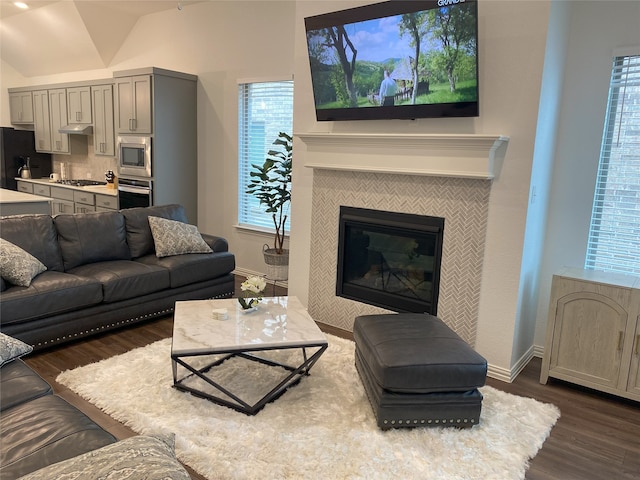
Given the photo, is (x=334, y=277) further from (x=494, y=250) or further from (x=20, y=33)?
(x=20, y=33)

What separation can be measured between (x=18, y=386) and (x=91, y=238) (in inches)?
85.1

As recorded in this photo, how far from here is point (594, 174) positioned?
11.0 feet

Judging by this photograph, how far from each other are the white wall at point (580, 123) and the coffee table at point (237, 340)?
79.8 inches

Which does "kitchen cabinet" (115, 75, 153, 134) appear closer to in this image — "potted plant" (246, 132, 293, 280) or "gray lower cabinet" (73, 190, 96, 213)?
"gray lower cabinet" (73, 190, 96, 213)

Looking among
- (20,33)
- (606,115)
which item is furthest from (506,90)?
(20,33)

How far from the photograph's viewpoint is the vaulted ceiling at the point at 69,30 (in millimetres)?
5797

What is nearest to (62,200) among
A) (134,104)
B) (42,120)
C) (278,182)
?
(42,120)

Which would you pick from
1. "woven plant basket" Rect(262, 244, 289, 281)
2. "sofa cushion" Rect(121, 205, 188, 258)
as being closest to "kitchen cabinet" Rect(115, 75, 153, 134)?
"sofa cushion" Rect(121, 205, 188, 258)

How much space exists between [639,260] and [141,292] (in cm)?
375

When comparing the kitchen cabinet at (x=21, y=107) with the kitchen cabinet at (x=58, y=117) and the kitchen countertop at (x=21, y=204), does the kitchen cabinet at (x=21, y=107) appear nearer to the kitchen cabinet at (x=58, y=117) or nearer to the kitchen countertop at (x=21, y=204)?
the kitchen cabinet at (x=58, y=117)

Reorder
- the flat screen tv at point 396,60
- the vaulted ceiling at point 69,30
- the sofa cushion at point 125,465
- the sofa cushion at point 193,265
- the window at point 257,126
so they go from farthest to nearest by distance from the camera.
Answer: the vaulted ceiling at point 69,30
the window at point 257,126
the sofa cushion at point 193,265
the flat screen tv at point 396,60
the sofa cushion at point 125,465

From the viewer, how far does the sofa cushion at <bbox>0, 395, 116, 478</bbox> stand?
1500mm

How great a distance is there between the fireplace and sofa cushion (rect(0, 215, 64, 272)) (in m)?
2.30

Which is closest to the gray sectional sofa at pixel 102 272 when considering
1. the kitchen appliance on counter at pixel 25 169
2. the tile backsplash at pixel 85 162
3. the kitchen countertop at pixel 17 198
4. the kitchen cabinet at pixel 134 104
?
the kitchen countertop at pixel 17 198
